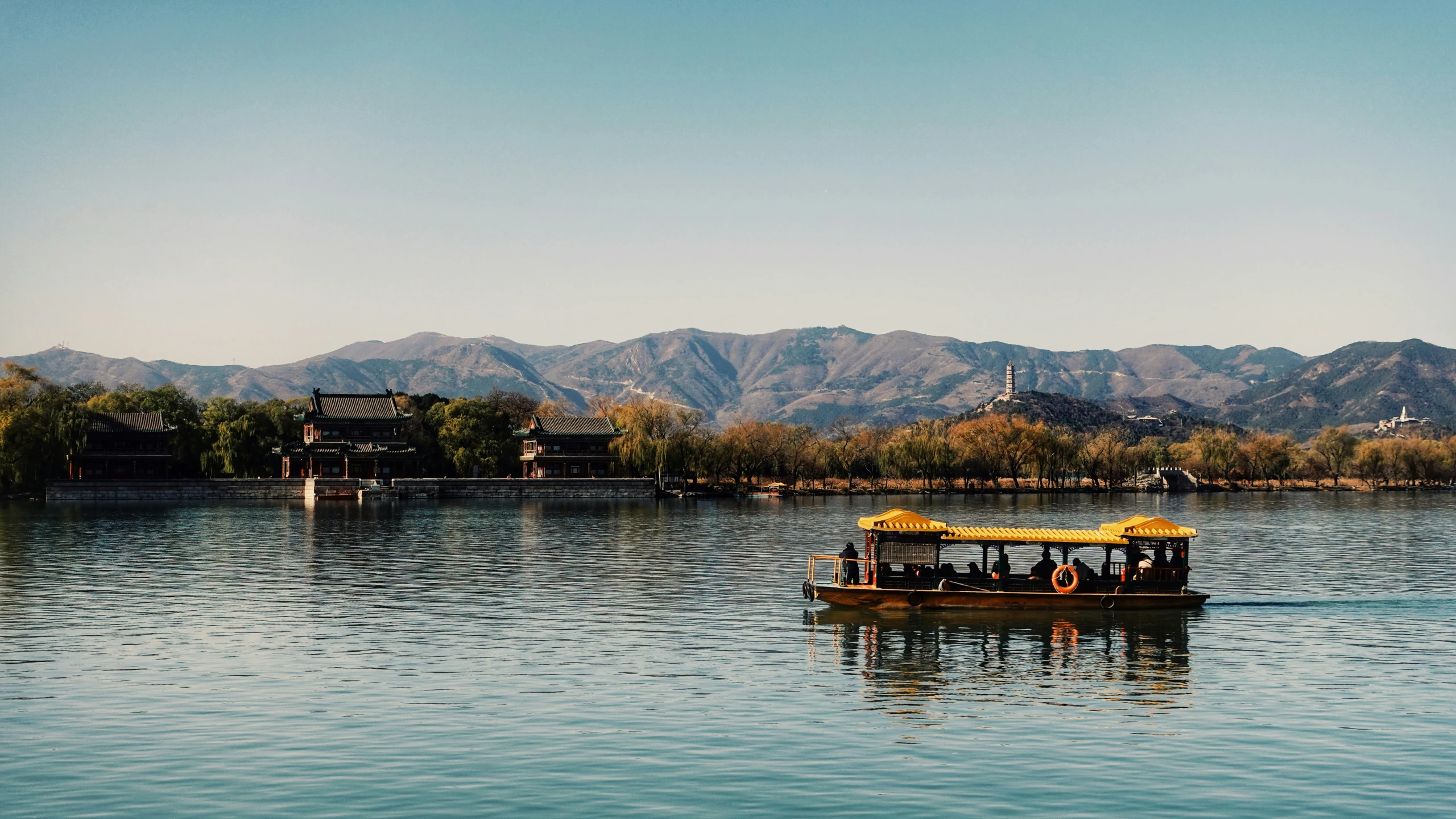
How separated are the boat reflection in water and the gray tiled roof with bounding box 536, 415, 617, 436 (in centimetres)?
10574

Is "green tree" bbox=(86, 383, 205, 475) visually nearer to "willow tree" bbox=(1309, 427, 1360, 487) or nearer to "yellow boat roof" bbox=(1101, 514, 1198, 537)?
"yellow boat roof" bbox=(1101, 514, 1198, 537)

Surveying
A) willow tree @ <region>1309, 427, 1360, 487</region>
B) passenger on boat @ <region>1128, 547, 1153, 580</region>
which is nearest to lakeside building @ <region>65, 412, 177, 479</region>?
passenger on boat @ <region>1128, 547, 1153, 580</region>

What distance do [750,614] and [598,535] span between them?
38.9 metres

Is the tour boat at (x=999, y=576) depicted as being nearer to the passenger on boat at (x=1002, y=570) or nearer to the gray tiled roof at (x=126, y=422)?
the passenger on boat at (x=1002, y=570)

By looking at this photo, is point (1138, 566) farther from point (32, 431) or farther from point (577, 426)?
point (577, 426)

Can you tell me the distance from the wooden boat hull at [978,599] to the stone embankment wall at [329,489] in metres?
96.4

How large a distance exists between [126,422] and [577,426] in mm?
48563

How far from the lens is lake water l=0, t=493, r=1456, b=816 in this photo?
19734mm

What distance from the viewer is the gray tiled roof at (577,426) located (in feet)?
475

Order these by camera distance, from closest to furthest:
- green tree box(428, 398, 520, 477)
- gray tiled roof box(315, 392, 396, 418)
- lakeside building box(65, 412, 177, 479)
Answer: lakeside building box(65, 412, 177, 479) < gray tiled roof box(315, 392, 396, 418) < green tree box(428, 398, 520, 477)

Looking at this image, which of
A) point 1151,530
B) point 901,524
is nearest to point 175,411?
point 901,524

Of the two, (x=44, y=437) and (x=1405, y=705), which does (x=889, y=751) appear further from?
(x=44, y=437)

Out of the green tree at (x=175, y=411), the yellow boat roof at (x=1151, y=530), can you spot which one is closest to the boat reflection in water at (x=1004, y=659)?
the yellow boat roof at (x=1151, y=530)

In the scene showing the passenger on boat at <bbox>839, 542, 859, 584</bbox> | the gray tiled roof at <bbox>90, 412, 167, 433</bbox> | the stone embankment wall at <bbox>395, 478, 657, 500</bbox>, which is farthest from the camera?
the stone embankment wall at <bbox>395, 478, 657, 500</bbox>
